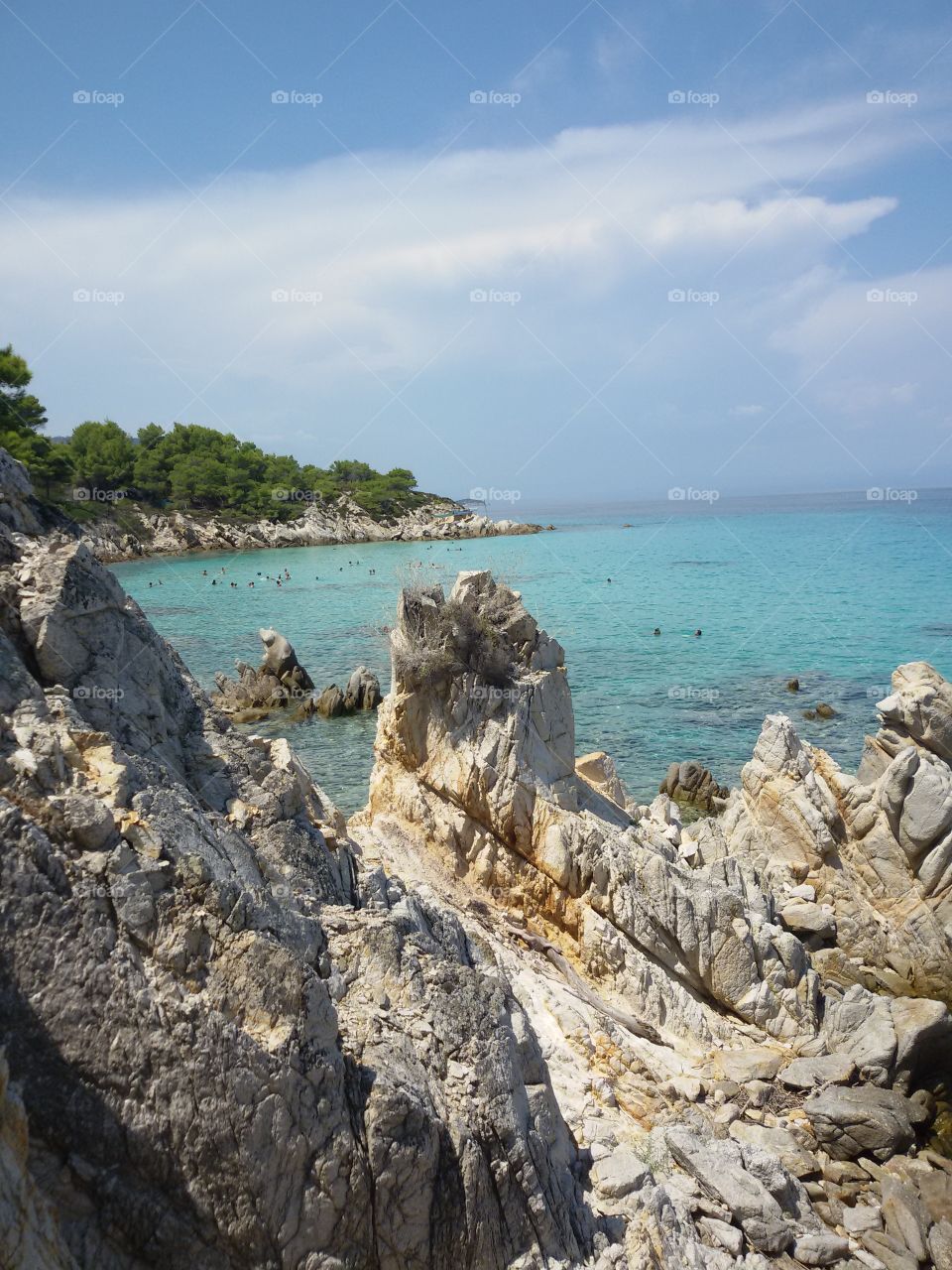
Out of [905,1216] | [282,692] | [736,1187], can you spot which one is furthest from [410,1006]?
[282,692]

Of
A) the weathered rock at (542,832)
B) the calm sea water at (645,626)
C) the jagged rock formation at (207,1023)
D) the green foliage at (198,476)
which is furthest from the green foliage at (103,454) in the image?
the jagged rock formation at (207,1023)

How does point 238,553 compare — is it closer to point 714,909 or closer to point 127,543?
point 127,543

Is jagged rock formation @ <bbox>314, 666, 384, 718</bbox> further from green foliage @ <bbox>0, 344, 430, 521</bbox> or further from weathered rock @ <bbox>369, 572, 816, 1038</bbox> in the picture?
green foliage @ <bbox>0, 344, 430, 521</bbox>

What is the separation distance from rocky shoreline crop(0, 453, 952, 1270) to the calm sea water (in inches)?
172

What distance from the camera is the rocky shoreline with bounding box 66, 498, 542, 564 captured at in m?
92.2

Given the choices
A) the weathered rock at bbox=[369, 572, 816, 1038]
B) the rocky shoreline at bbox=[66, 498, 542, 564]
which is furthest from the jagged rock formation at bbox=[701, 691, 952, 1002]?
the rocky shoreline at bbox=[66, 498, 542, 564]

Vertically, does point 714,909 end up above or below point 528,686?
below

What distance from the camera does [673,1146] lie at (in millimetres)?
8383

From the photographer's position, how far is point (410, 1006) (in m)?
6.26

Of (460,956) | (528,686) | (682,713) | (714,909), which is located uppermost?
(528,686)

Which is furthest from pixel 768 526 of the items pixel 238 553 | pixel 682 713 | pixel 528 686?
pixel 528 686

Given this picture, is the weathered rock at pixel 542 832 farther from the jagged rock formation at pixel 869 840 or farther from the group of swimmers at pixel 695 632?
the group of swimmers at pixel 695 632

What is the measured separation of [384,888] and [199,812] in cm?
246

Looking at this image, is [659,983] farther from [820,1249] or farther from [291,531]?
[291,531]
